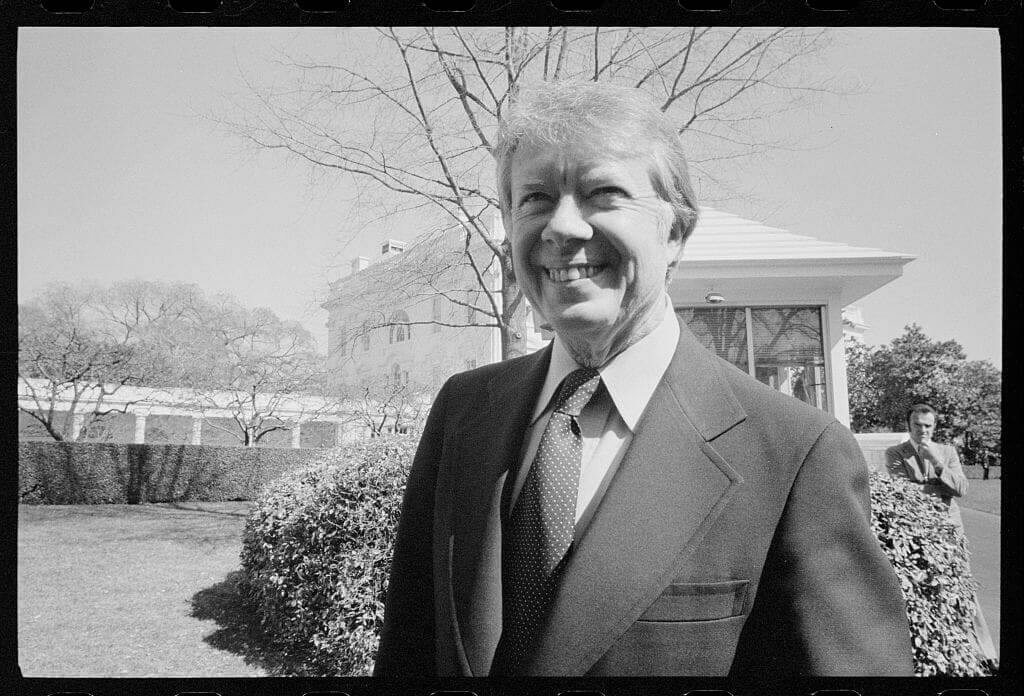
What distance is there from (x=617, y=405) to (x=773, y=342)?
1471mm

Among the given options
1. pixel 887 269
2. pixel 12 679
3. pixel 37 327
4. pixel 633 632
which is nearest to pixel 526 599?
pixel 633 632

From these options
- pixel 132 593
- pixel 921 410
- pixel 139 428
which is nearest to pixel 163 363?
pixel 139 428

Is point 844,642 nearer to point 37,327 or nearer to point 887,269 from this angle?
point 887,269

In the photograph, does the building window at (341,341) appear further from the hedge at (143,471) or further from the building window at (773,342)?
the building window at (773,342)

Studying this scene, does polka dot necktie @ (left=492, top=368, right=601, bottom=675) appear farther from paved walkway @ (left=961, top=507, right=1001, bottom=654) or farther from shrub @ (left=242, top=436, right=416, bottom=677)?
shrub @ (left=242, top=436, right=416, bottom=677)

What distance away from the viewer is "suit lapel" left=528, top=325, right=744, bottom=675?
119 cm

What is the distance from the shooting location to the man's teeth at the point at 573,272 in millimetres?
1253

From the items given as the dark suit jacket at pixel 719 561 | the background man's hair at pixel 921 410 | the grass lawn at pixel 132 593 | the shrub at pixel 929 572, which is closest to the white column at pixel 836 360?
the background man's hair at pixel 921 410

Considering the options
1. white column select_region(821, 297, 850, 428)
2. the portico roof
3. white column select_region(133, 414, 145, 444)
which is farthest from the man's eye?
white column select_region(133, 414, 145, 444)

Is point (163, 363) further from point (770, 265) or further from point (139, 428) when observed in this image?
point (770, 265)

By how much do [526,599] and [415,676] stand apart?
1.52 ft

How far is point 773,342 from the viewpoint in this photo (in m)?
2.53

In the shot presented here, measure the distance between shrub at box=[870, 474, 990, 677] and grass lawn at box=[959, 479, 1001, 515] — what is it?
0.77ft

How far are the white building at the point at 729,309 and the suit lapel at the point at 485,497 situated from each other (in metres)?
0.84
